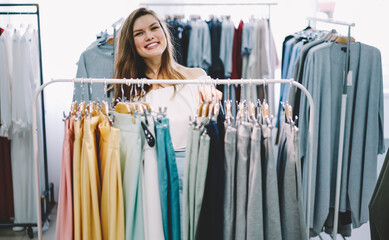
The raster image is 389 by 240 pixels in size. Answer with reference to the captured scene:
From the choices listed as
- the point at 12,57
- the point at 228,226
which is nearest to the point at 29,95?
the point at 12,57

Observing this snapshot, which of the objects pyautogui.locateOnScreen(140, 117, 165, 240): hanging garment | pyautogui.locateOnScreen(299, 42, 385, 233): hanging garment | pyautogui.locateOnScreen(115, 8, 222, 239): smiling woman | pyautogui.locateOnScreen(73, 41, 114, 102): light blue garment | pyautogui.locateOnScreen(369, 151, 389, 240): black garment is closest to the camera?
pyautogui.locateOnScreen(369, 151, 389, 240): black garment

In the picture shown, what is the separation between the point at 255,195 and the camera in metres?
1.28

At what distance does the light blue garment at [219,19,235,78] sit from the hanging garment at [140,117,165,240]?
6.75 ft

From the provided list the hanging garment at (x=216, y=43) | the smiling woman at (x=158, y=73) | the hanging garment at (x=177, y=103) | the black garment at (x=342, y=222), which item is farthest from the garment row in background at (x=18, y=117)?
the black garment at (x=342, y=222)

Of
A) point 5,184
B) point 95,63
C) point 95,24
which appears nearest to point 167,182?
point 95,63

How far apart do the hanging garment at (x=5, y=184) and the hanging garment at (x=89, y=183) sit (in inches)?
71.5

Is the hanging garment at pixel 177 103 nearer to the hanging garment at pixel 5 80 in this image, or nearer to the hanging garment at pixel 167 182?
the hanging garment at pixel 167 182

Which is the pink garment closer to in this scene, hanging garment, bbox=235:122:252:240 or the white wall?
hanging garment, bbox=235:122:252:240

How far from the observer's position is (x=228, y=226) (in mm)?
1307

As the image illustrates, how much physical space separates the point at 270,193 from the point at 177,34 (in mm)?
2221

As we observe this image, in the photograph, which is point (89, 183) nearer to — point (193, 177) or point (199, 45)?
point (193, 177)

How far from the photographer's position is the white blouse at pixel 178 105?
1.90 m

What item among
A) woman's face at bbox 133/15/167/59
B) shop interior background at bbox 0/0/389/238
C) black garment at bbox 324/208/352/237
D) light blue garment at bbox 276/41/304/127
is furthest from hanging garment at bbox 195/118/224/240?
shop interior background at bbox 0/0/389/238

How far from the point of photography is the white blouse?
190 cm
